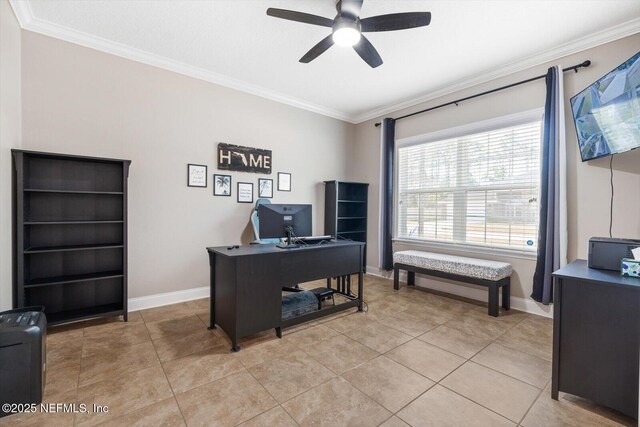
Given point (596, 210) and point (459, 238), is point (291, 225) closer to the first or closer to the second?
point (459, 238)

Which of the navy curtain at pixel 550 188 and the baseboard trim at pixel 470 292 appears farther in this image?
the baseboard trim at pixel 470 292

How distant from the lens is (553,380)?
1735 millimetres

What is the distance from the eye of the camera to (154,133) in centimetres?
323

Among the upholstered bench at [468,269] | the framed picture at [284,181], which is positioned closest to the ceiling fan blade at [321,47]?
the framed picture at [284,181]

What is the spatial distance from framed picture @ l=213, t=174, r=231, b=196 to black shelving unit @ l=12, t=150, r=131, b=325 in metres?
1.03

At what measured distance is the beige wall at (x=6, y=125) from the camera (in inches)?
85.4

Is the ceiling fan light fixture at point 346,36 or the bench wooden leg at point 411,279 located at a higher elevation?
the ceiling fan light fixture at point 346,36

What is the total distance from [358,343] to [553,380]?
4.35 ft

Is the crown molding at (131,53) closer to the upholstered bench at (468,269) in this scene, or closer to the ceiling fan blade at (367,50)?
the ceiling fan blade at (367,50)

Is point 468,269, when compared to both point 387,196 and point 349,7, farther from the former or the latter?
point 349,7

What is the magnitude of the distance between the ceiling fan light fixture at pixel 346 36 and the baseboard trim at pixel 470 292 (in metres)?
3.24

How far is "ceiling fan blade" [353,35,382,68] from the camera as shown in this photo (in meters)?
2.34

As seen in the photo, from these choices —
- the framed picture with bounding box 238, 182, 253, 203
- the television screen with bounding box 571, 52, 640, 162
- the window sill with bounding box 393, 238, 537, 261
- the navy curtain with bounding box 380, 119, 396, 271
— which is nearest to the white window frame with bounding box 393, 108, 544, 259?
the window sill with bounding box 393, 238, 537, 261

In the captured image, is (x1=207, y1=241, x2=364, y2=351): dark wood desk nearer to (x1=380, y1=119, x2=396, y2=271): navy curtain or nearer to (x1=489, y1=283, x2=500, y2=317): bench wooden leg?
(x1=489, y1=283, x2=500, y2=317): bench wooden leg
